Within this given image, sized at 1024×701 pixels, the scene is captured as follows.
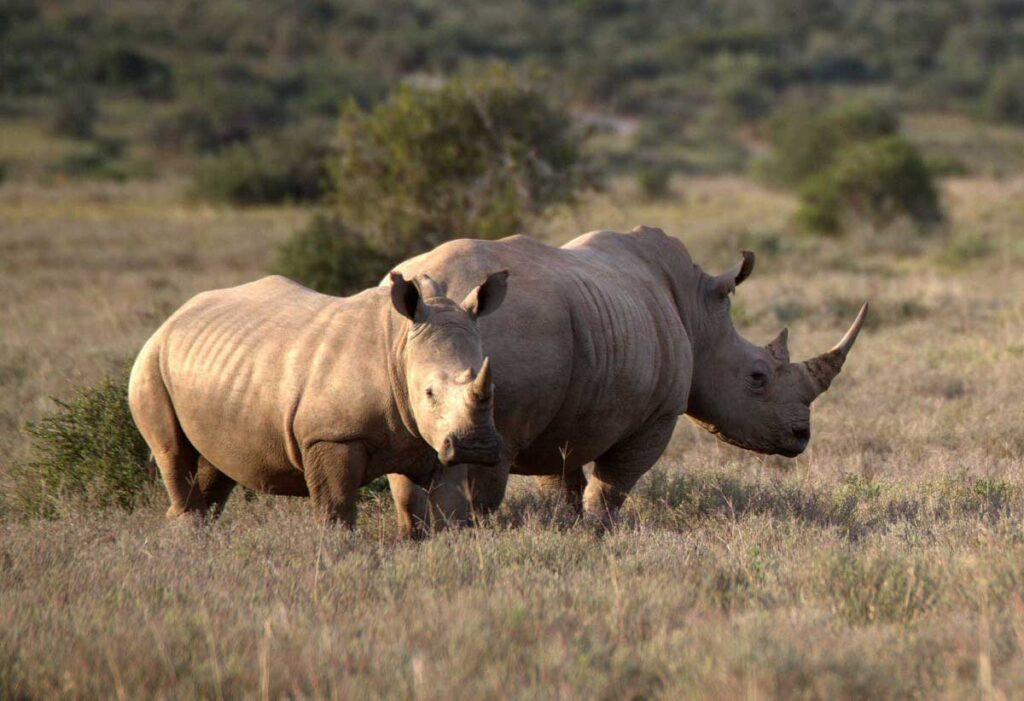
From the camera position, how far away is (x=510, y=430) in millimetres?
5785

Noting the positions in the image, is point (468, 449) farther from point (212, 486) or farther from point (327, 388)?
point (212, 486)

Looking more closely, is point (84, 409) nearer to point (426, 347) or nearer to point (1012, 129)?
point (426, 347)

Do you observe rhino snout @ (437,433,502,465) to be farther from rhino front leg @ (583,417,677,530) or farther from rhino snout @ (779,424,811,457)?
rhino snout @ (779,424,811,457)

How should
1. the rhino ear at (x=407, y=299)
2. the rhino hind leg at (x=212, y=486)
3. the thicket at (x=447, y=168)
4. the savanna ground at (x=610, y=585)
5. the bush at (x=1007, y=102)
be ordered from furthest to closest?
the bush at (x=1007, y=102)
the thicket at (x=447, y=168)
the rhino hind leg at (x=212, y=486)
the rhino ear at (x=407, y=299)
the savanna ground at (x=610, y=585)

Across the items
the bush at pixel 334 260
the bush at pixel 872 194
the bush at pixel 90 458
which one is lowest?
the bush at pixel 872 194

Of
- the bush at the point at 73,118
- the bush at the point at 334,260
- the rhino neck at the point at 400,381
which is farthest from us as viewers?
the bush at the point at 73,118

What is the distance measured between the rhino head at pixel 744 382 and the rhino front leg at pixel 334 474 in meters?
2.58

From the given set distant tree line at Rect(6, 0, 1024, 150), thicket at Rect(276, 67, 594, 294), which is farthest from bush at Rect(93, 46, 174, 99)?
thicket at Rect(276, 67, 594, 294)

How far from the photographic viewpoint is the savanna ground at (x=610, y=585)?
4137 mm

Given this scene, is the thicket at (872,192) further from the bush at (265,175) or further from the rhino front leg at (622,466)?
the rhino front leg at (622,466)

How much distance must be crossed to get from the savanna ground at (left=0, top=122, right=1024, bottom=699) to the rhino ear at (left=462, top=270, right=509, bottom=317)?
91 cm

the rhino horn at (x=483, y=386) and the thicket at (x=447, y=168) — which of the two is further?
the thicket at (x=447, y=168)

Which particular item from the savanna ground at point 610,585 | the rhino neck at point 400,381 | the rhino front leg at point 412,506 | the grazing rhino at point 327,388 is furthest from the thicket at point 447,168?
the rhino neck at point 400,381

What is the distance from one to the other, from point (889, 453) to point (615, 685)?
198 inches
